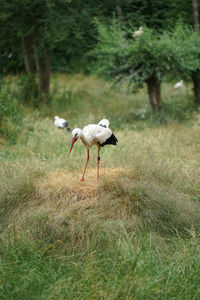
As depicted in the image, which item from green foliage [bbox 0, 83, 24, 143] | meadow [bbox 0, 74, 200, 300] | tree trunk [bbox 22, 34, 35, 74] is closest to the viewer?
meadow [bbox 0, 74, 200, 300]

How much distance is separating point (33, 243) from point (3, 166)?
88.3 inches

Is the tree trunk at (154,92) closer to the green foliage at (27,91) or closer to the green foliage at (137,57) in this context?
the green foliage at (137,57)

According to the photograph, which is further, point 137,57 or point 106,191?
point 137,57

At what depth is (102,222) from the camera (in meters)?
4.38

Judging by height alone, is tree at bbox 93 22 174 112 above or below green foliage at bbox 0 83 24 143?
above

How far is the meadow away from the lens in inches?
134

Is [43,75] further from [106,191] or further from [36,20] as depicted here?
[106,191]

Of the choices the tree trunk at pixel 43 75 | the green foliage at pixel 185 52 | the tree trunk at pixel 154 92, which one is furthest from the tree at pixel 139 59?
the tree trunk at pixel 43 75

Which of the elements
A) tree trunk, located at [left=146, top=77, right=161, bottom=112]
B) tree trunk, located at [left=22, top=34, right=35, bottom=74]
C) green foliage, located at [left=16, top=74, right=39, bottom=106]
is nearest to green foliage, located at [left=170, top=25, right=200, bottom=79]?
tree trunk, located at [left=146, top=77, right=161, bottom=112]

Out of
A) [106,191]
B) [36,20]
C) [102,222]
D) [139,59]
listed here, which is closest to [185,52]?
[139,59]

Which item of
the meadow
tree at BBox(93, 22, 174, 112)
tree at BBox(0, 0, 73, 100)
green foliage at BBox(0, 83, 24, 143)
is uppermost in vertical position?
tree at BBox(0, 0, 73, 100)

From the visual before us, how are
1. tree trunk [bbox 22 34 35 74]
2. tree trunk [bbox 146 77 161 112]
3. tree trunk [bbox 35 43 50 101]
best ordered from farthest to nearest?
tree trunk [bbox 22 34 35 74] < tree trunk [bbox 35 43 50 101] < tree trunk [bbox 146 77 161 112]

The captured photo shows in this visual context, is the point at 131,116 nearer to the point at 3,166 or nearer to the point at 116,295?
the point at 3,166

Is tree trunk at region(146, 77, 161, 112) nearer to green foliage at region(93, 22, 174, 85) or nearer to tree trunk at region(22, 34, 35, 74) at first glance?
green foliage at region(93, 22, 174, 85)
